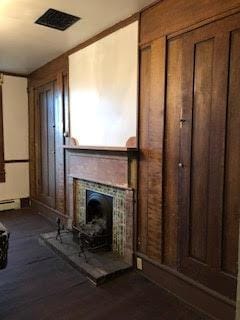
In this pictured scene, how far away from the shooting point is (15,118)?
4965 millimetres

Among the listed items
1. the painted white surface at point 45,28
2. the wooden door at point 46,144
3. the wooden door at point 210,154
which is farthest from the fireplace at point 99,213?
the painted white surface at point 45,28

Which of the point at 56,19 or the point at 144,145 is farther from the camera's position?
the point at 56,19

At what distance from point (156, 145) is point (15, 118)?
11.3 feet

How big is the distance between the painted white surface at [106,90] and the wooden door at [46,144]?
740 mm

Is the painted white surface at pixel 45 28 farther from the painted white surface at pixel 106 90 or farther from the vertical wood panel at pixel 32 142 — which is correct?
the vertical wood panel at pixel 32 142

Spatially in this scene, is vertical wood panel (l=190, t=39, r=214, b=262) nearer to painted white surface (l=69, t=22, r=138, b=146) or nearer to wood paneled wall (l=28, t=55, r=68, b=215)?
painted white surface (l=69, t=22, r=138, b=146)

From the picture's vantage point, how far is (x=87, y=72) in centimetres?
326

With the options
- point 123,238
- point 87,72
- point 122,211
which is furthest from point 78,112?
point 123,238

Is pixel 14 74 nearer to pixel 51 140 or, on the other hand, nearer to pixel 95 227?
pixel 51 140

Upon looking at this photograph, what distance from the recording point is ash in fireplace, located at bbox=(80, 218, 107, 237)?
292 cm

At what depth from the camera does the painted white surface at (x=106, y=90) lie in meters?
2.64

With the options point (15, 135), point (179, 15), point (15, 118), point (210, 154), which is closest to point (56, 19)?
point (179, 15)

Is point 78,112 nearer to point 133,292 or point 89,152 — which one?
point 89,152

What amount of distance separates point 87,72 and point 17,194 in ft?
9.30
